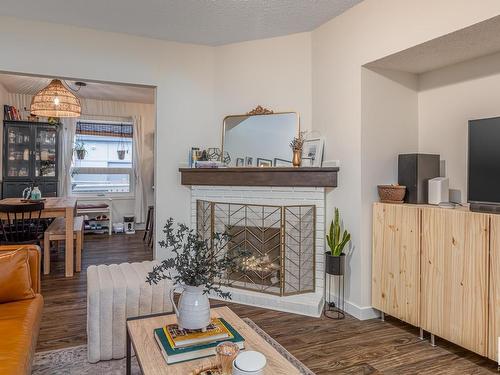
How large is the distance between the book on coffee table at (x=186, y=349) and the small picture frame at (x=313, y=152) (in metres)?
2.08

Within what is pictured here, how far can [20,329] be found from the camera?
174cm

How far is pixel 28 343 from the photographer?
5.45 ft

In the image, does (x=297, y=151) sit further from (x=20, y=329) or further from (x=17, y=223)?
(x=17, y=223)

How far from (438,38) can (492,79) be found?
2.06 feet

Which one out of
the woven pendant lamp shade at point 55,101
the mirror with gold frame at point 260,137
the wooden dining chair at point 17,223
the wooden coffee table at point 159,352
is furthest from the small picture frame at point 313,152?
the woven pendant lamp shade at point 55,101

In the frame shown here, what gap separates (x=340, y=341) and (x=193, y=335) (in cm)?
144

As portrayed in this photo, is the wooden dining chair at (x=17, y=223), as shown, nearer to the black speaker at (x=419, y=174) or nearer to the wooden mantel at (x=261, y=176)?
the wooden mantel at (x=261, y=176)

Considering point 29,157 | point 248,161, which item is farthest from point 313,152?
point 29,157

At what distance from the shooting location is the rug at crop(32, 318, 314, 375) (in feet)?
7.02

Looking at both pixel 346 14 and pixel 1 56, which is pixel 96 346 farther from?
pixel 346 14

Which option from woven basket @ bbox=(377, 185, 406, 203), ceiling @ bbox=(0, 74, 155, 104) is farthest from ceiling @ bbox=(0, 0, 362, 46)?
ceiling @ bbox=(0, 74, 155, 104)

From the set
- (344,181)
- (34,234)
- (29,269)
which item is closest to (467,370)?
(344,181)

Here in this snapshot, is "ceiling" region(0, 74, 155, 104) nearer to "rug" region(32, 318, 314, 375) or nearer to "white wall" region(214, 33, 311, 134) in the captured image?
"white wall" region(214, 33, 311, 134)

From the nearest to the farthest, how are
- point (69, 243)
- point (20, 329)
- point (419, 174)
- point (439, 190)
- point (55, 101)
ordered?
1. point (20, 329)
2. point (439, 190)
3. point (419, 174)
4. point (69, 243)
5. point (55, 101)
